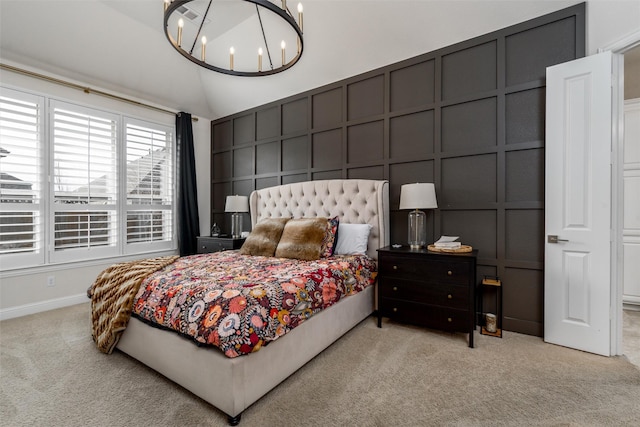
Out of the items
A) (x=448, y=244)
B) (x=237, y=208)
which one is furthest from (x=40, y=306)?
(x=448, y=244)

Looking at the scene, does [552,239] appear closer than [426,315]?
Yes

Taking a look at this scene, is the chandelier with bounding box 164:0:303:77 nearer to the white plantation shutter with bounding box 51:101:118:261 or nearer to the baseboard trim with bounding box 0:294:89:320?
the white plantation shutter with bounding box 51:101:118:261

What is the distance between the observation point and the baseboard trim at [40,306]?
3262 mm

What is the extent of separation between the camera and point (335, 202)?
12.2ft

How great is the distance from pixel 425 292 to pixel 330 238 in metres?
1.07

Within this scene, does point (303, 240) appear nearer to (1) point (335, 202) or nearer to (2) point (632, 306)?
(1) point (335, 202)

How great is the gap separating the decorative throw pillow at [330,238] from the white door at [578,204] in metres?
1.95

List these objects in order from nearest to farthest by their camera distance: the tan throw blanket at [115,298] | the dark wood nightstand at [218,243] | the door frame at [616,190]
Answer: the tan throw blanket at [115,298] < the door frame at [616,190] < the dark wood nightstand at [218,243]

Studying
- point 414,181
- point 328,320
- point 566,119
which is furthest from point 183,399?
point 566,119

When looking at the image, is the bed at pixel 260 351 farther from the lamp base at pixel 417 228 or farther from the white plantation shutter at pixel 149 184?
the white plantation shutter at pixel 149 184

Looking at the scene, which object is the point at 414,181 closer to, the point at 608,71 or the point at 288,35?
the point at 608,71

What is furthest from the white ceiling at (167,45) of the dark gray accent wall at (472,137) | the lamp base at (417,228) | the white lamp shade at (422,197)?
the lamp base at (417,228)

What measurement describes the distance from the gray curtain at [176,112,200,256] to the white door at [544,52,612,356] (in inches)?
188

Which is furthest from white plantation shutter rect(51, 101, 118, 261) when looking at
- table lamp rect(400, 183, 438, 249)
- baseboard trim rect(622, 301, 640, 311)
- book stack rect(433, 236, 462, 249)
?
baseboard trim rect(622, 301, 640, 311)
